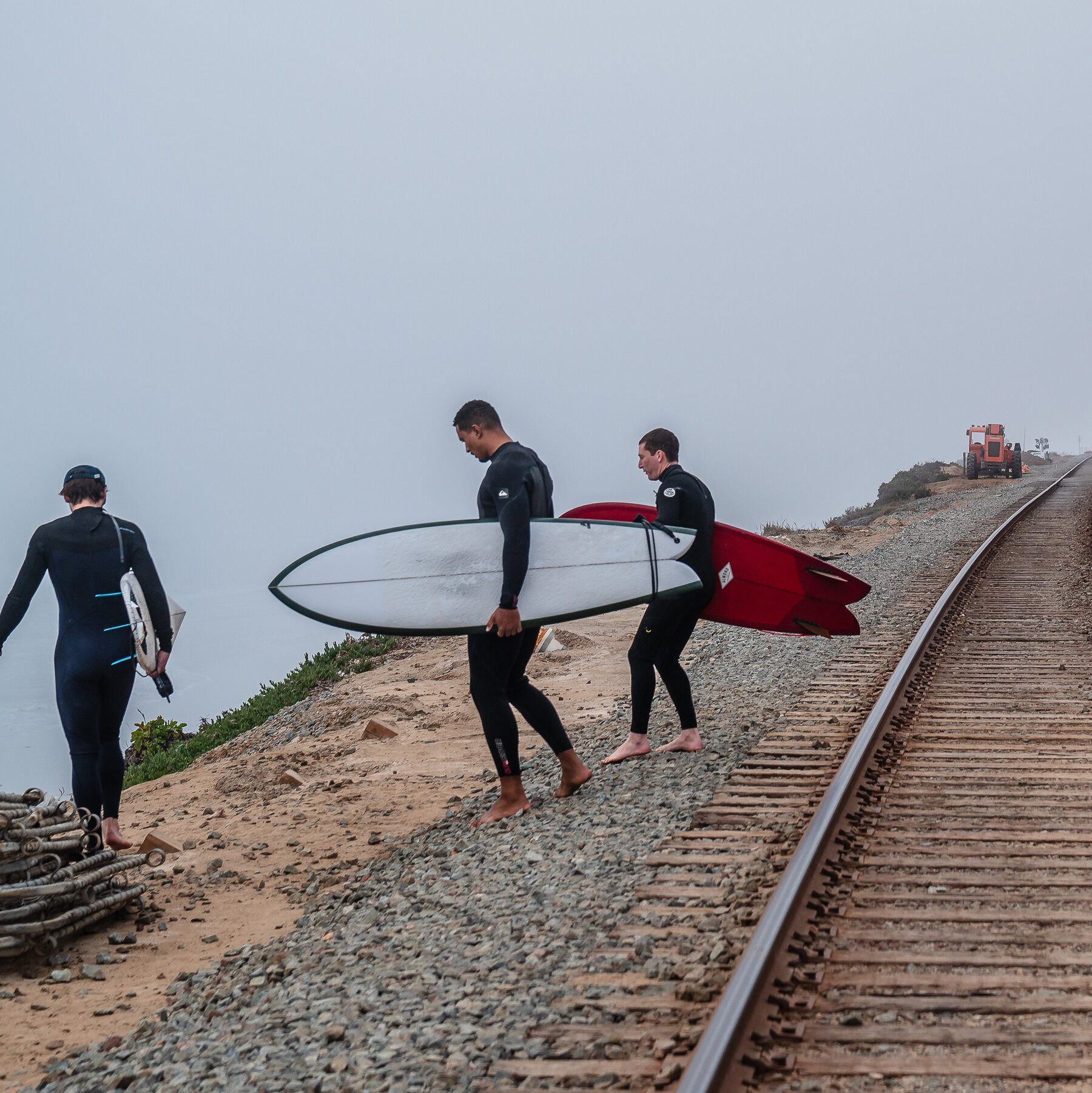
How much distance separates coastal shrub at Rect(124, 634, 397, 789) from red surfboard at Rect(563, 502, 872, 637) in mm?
6150

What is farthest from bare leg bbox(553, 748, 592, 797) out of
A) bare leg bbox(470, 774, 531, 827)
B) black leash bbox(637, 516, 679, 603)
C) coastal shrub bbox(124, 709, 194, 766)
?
coastal shrub bbox(124, 709, 194, 766)

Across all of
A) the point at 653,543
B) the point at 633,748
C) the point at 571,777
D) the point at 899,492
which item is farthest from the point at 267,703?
the point at 899,492

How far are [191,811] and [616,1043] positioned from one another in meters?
5.37

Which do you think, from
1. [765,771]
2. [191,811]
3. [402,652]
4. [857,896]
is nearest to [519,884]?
[857,896]

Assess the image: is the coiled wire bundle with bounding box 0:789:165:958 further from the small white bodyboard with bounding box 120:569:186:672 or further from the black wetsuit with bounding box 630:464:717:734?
the black wetsuit with bounding box 630:464:717:734

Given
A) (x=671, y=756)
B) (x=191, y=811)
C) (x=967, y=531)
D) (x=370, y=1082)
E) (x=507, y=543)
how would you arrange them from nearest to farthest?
(x=370, y=1082), (x=507, y=543), (x=671, y=756), (x=191, y=811), (x=967, y=531)

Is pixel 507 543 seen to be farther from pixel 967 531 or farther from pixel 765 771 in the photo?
pixel 967 531

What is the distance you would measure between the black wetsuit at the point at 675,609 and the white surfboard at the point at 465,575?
13 centimetres

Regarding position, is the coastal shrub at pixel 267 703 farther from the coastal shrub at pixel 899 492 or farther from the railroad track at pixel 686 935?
the coastal shrub at pixel 899 492

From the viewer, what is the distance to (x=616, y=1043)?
3131 millimetres

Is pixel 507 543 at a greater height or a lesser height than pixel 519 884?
greater

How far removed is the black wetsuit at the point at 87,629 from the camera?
5.48 m

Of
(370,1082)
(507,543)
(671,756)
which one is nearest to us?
(370,1082)

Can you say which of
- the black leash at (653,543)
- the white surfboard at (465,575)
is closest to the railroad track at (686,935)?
the black leash at (653,543)
